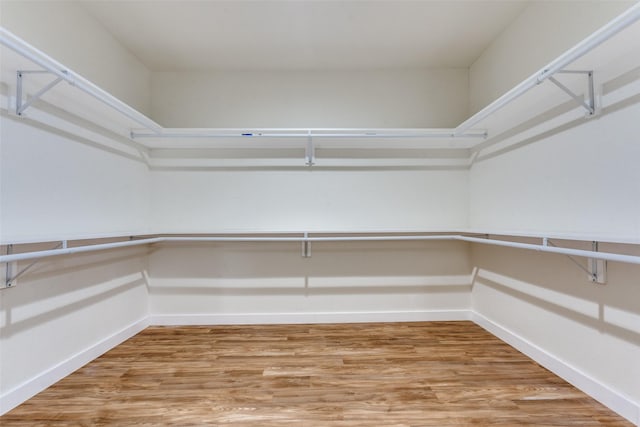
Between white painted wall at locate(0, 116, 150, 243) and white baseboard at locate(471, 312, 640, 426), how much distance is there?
2.83m

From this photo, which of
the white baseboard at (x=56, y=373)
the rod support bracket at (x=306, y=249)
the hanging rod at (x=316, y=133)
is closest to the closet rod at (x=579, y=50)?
the hanging rod at (x=316, y=133)

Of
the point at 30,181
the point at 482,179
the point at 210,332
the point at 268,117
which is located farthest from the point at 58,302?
the point at 482,179

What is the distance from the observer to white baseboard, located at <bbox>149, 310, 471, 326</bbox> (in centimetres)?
259

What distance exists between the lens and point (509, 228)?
209 centimetres

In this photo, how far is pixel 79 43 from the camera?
189cm

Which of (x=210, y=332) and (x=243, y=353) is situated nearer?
(x=243, y=353)

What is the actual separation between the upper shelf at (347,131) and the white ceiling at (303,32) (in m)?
0.70

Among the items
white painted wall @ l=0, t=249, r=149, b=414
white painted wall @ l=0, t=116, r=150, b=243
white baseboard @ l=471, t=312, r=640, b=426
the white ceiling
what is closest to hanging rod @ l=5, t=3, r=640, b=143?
white painted wall @ l=0, t=116, r=150, b=243

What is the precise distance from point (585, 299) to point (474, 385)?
76cm

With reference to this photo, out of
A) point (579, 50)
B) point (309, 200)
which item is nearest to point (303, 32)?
point (309, 200)

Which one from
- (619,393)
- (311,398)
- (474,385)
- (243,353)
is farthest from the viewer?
(243,353)

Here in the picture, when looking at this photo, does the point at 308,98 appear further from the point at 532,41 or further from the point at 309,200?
the point at 532,41

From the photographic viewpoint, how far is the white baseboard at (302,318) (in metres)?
2.59

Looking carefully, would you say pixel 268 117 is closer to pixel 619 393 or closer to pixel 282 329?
pixel 282 329
